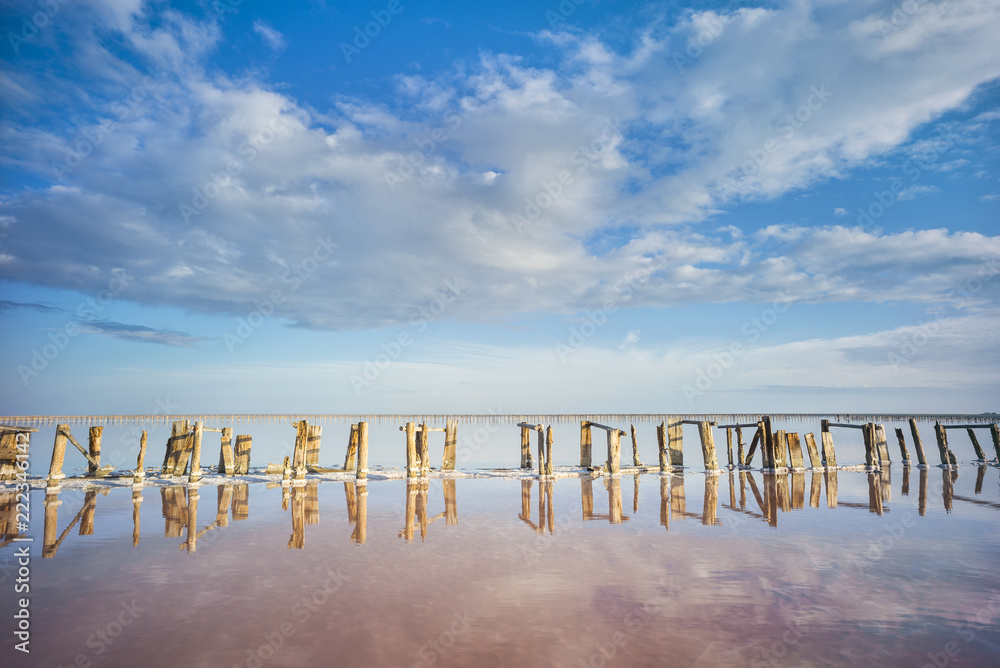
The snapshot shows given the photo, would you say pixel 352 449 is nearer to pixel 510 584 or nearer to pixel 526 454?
pixel 526 454

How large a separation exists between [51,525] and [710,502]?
69.5 ft

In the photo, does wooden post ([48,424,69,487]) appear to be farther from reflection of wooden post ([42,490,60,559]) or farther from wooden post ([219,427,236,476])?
wooden post ([219,427,236,476])

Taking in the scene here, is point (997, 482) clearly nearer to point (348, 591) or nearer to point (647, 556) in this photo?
point (647, 556)

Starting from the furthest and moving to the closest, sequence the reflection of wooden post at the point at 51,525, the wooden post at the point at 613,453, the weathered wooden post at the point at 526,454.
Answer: the weathered wooden post at the point at 526,454 < the wooden post at the point at 613,453 < the reflection of wooden post at the point at 51,525

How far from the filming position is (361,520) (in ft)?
52.0

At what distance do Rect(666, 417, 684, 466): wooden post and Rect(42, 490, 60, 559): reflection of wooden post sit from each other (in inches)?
1041

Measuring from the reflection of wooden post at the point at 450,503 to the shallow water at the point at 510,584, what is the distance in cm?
21

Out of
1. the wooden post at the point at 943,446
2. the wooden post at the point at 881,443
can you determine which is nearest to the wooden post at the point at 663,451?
the wooden post at the point at 881,443

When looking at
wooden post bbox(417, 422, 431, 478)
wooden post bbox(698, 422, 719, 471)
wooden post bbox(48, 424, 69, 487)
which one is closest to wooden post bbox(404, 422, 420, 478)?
wooden post bbox(417, 422, 431, 478)

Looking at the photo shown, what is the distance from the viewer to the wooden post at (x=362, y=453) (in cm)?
2406

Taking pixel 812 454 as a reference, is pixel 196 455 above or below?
above

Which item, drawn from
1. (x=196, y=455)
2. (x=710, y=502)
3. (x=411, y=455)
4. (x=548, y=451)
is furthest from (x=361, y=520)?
(x=710, y=502)

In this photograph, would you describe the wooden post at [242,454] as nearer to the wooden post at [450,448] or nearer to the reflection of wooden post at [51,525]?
the reflection of wooden post at [51,525]

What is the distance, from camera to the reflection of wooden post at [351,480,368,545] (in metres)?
13.4
